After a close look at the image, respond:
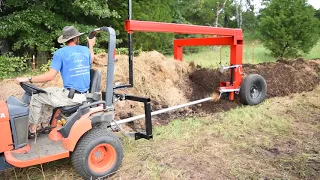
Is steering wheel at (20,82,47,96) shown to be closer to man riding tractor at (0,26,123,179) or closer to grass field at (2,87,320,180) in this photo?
man riding tractor at (0,26,123,179)

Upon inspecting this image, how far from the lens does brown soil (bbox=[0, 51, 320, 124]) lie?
7023 millimetres

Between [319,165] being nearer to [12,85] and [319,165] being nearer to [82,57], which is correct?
[82,57]

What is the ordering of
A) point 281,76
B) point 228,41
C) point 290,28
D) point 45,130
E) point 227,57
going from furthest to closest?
point 227,57, point 290,28, point 281,76, point 228,41, point 45,130

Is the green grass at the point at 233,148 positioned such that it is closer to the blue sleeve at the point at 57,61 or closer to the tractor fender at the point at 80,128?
the tractor fender at the point at 80,128

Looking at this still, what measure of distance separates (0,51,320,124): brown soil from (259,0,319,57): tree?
8.55m

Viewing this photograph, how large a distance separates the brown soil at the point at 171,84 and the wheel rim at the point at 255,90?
0.39 m

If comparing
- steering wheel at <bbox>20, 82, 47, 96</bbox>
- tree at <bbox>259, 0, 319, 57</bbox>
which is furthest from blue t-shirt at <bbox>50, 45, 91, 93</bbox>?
tree at <bbox>259, 0, 319, 57</bbox>

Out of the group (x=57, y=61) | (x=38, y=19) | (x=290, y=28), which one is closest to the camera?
(x=57, y=61)

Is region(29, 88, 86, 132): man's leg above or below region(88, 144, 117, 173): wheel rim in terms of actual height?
above

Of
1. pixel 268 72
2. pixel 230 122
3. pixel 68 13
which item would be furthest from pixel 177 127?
pixel 68 13

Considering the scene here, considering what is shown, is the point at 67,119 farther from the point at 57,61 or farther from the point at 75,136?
the point at 57,61

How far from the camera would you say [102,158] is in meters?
4.13

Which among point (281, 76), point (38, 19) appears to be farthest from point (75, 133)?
point (38, 19)

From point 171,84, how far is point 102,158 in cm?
395
